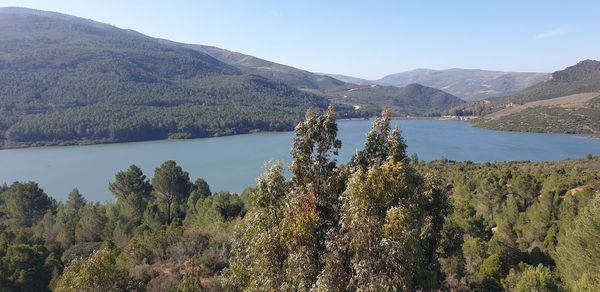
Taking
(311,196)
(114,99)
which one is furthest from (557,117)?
(311,196)

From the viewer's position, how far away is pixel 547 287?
11.6 m

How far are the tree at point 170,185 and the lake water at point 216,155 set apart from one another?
18328mm

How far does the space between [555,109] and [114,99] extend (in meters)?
121

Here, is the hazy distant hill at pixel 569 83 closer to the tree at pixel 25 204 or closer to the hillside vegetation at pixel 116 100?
the hillside vegetation at pixel 116 100

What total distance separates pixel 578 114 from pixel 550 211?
10781cm

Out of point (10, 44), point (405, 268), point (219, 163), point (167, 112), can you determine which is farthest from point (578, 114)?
point (10, 44)

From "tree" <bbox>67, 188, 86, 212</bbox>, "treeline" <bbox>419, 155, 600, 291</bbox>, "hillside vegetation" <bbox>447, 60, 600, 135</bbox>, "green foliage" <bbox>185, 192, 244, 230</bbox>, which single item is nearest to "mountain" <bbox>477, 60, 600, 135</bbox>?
"hillside vegetation" <bbox>447, 60, 600, 135</bbox>

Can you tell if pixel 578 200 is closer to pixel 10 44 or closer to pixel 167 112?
pixel 167 112

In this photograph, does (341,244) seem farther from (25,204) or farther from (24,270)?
(25,204)

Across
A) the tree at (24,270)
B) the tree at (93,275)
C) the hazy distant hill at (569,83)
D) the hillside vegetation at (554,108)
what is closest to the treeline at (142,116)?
the hillside vegetation at (554,108)

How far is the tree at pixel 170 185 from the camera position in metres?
34.3

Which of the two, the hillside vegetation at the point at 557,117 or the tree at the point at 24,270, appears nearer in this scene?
the tree at the point at 24,270

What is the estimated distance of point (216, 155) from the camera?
7931 cm

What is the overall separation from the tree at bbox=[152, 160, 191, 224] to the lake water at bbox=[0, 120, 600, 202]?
18328mm
